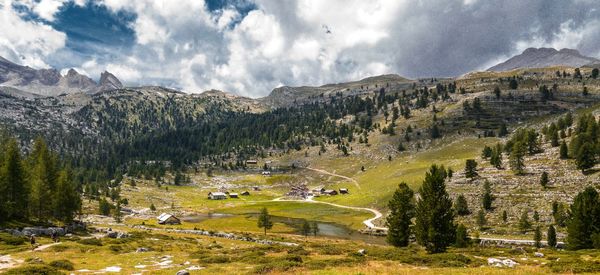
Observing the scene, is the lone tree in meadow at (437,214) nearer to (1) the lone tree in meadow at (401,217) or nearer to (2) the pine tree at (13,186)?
(1) the lone tree in meadow at (401,217)

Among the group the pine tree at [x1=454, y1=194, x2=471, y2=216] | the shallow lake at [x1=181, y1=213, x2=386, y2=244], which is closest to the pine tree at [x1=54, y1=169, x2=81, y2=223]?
→ the shallow lake at [x1=181, y1=213, x2=386, y2=244]

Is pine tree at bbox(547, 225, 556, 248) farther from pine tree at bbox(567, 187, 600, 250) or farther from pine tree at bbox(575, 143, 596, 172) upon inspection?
pine tree at bbox(575, 143, 596, 172)

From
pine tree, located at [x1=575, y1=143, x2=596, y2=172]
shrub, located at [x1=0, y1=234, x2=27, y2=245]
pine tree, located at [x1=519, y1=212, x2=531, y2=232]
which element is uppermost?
pine tree, located at [x1=575, y1=143, x2=596, y2=172]

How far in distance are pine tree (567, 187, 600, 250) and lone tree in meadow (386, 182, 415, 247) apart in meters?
28.1

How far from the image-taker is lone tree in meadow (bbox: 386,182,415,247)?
6711cm

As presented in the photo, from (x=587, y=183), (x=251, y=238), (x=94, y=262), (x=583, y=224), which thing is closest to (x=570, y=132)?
(x=587, y=183)

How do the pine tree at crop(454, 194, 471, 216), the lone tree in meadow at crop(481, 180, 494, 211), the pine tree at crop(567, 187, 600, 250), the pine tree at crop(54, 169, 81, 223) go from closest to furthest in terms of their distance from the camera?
1. the pine tree at crop(567, 187, 600, 250)
2. the pine tree at crop(54, 169, 81, 223)
3. the lone tree in meadow at crop(481, 180, 494, 211)
4. the pine tree at crop(454, 194, 471, 216)

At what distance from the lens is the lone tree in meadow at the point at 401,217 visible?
67.1 meters

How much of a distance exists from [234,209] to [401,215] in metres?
134

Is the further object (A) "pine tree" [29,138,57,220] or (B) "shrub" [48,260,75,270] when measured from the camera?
(A) "pine tree" [29,138,57,220]

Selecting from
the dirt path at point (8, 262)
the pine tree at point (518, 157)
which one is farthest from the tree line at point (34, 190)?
the pine tree at point (518, 157)

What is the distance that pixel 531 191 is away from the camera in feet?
360

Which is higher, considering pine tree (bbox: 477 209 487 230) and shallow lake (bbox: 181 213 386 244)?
pine tree (bbox: 477 209 487 230)

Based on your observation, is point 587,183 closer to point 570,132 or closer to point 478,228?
point 478,228
